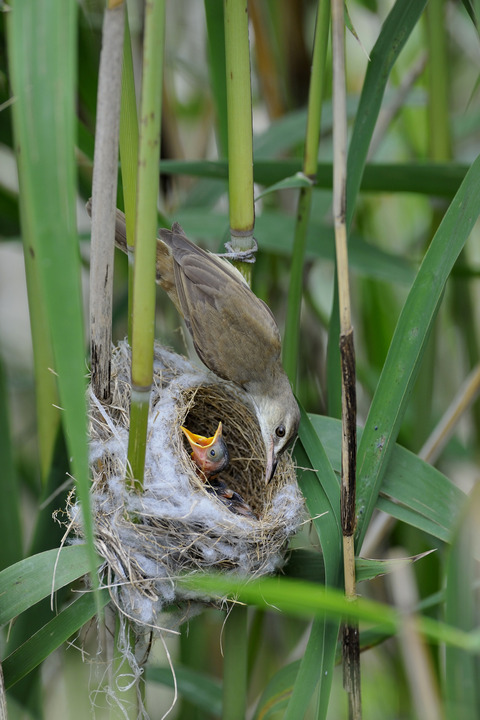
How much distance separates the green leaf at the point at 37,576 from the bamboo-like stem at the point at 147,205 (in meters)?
0.28

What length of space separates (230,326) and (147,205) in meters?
1.02

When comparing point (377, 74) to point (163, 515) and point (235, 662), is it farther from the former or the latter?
point (235, 662)

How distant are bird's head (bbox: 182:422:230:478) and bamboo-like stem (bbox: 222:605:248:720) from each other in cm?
62

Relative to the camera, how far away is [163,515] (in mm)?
1232

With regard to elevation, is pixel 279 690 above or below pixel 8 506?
below

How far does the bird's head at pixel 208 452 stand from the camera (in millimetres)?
1848

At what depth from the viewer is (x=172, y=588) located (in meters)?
1.19

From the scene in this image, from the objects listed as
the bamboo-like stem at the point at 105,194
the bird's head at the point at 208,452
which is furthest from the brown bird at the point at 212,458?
the bamboo-like stem at the point at 105,194

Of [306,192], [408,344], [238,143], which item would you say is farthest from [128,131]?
[408,344]

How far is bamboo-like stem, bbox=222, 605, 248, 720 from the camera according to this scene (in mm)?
1275

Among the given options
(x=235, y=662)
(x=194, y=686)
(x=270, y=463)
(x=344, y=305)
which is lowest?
(x=194, y=686)

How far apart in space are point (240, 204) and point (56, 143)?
0.51 meters

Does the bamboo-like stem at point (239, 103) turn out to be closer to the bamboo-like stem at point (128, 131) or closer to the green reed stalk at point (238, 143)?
the green reed stalk at point (238, 143)

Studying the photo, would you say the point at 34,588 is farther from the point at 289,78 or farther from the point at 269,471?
the point at 289,78
